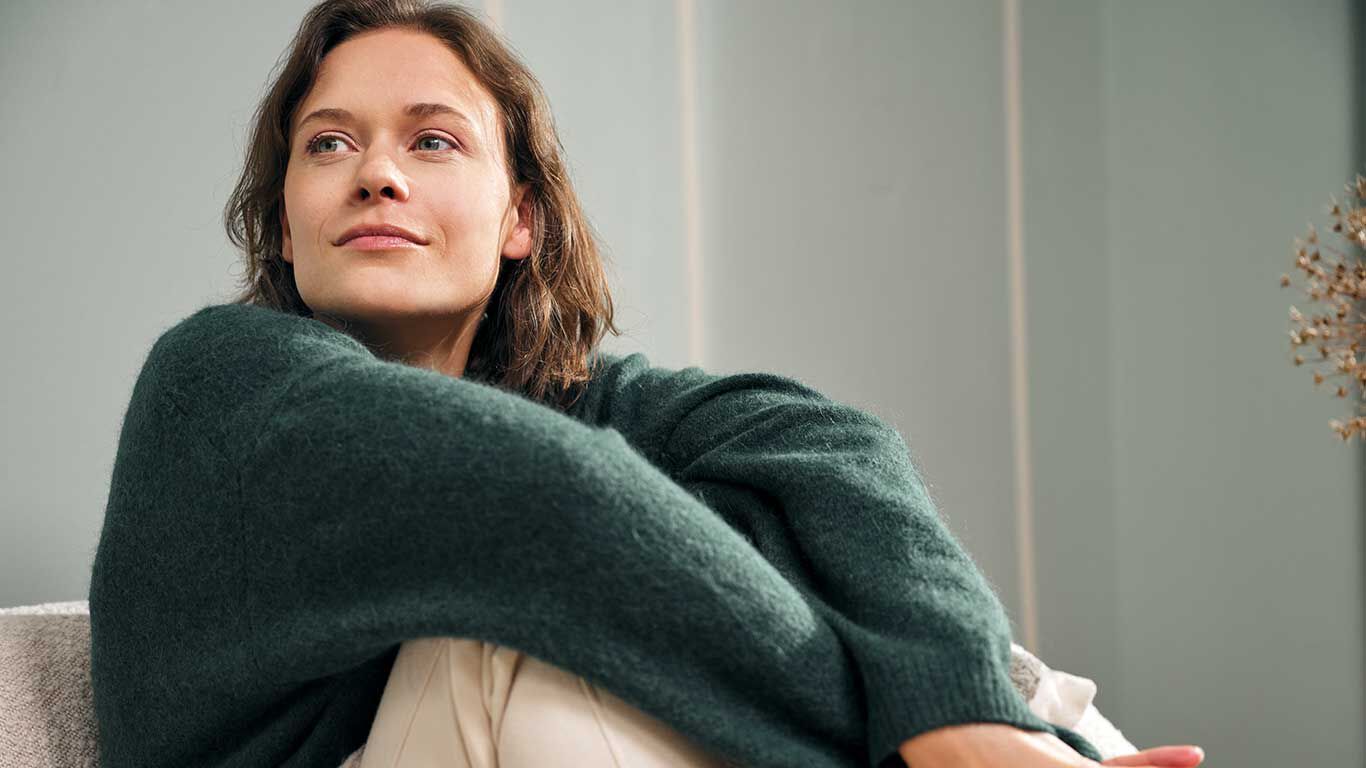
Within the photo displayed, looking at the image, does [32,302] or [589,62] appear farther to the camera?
[589,62]

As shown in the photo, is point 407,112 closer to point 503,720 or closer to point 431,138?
point 431,138

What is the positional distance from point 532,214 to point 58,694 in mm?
637

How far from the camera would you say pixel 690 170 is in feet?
6.20

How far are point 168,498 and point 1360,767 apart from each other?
1.79m

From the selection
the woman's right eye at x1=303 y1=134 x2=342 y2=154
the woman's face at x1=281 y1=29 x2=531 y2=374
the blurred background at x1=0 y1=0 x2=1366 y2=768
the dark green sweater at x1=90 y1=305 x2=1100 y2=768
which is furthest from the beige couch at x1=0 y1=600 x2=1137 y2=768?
the blurred background at x1=0 y1=0 x2=1366 y2=768

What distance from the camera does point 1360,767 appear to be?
1.86 m

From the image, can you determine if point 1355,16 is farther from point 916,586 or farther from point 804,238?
point 916,586

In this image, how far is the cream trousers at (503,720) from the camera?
76cm

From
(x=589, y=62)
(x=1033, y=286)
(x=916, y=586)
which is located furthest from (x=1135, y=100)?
(x=916, y=586)

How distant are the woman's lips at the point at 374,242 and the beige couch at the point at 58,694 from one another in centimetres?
41

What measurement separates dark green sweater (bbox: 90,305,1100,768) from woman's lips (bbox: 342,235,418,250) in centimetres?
14

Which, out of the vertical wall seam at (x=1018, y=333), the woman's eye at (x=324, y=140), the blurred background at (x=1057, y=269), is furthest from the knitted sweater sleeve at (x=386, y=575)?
the vertical wall seam at (x=1018, y=333)

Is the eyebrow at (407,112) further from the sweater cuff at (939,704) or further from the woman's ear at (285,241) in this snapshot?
the sweater cuff at (939,704)

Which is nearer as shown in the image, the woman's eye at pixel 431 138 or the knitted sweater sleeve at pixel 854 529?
the knitted sweater sleeve at pixel 854 529
